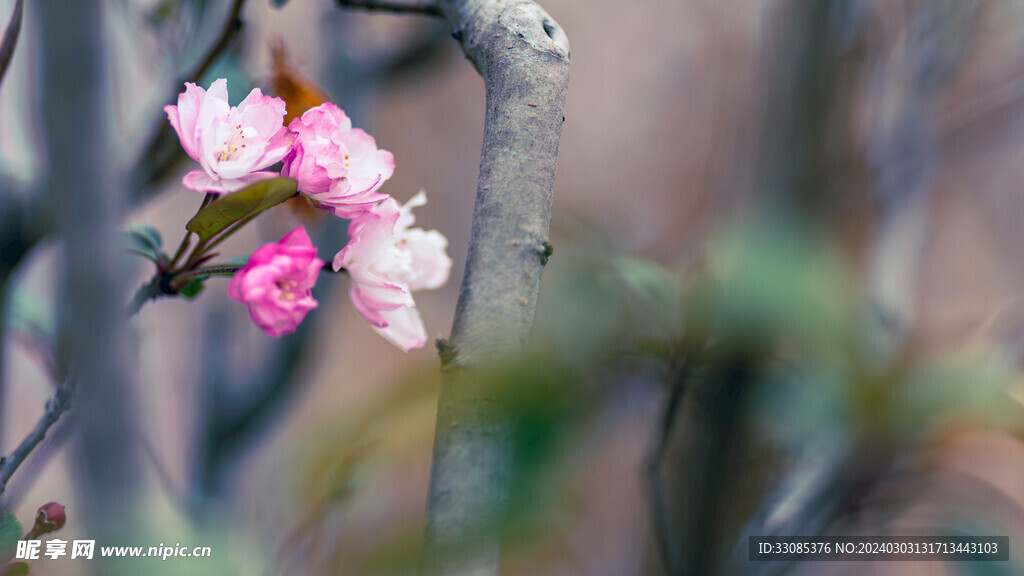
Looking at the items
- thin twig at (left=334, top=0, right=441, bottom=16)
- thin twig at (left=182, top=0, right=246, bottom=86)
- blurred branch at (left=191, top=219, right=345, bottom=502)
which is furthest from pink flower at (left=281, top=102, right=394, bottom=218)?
blurred branch at (left=191, top=219, right=345, bottom=502)

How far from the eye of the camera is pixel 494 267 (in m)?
0.24

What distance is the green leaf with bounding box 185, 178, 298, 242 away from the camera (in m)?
0.26

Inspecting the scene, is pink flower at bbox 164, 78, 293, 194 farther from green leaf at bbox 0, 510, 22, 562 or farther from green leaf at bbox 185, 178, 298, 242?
green leaf at bbox 0, 510, 22, 562

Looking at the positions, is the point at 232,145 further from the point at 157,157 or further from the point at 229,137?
the point at 157,157

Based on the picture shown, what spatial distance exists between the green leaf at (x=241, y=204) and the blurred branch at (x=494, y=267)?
8 centimetres

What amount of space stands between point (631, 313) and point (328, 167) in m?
0.14

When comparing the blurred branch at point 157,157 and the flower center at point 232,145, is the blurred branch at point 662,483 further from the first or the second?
the blurred branch at point 157,157

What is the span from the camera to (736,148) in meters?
0.68

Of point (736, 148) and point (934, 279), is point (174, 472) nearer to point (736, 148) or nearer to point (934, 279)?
point (736, 148)

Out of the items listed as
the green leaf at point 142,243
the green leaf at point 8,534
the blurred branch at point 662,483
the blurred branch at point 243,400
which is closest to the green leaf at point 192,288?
the green leaf at point 142,243

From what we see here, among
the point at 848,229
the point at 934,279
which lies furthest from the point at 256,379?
the point at 934,279

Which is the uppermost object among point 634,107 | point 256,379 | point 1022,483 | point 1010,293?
point 634,107

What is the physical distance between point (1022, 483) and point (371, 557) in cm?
50

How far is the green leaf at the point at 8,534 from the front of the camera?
288mm
